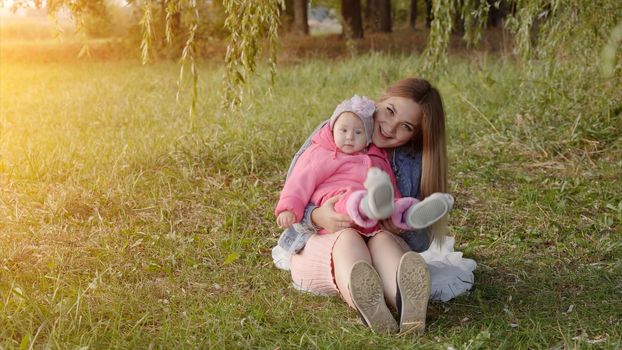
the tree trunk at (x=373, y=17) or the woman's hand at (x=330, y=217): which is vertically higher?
the woman's hand at (x=330, y=217)

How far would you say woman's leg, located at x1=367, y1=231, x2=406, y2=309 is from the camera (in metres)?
2.96

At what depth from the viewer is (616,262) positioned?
12.6ft

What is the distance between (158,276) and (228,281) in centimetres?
34

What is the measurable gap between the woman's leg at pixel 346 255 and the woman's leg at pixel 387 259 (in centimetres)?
5

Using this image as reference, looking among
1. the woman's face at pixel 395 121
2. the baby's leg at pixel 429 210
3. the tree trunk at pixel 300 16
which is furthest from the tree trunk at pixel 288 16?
the baby's leg at pixel 429 210

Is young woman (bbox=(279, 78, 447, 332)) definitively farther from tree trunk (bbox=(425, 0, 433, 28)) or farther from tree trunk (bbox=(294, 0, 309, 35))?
tree trunk (bbox=(294, 0, 309, 35))

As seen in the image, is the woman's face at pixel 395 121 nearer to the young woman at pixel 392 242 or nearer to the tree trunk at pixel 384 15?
the young woman at pixel 392 242

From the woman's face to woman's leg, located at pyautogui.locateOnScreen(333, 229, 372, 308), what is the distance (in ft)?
1.48

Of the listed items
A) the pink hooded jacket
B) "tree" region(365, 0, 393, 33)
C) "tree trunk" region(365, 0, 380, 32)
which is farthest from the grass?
"tree" region(365, 0, 393, 33)

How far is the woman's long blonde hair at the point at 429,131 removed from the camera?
3213mm

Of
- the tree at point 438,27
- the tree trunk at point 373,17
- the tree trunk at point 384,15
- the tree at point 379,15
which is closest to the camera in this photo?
the tree at point 438,27

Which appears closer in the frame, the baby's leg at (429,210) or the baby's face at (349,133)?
the baby's leg at (429,210)

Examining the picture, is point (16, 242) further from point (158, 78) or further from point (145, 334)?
point (158, 78)

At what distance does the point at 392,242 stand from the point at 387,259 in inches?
4.4
